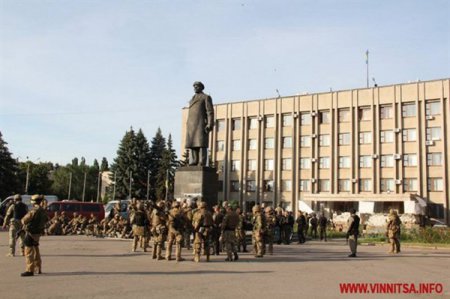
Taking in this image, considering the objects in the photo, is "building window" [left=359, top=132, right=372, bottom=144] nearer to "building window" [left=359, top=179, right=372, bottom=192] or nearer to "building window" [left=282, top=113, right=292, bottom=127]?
"building window" [left=359, top=179, right=372, bottom=192]

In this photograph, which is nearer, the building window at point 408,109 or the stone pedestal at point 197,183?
the stone pedestal at point 197,183

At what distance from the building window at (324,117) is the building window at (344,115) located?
→ 1.44 m

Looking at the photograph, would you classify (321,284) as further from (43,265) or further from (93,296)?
(43,265)

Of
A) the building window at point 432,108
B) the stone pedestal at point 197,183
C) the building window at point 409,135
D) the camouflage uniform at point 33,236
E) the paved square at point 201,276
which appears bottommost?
the paved square at point 201,276

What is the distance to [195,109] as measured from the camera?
68.1 ft

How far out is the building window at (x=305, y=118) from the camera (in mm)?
61812

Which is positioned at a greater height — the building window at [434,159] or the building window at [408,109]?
the building window at [408,109]

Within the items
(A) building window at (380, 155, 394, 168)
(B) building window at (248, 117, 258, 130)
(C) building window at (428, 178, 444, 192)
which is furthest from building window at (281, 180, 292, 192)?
(C) building window at (428, 178, 444, 192)

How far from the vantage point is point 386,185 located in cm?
5512

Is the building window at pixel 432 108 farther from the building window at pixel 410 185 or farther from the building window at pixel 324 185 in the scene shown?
the building window at pixel 324 185

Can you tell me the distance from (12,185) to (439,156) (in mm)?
49800

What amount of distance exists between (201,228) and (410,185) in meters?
43.8

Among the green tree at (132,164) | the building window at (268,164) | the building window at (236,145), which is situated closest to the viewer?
the building window at (268,164)

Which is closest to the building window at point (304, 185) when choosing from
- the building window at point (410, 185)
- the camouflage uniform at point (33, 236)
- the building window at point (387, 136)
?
the building window at point (387, 136)
